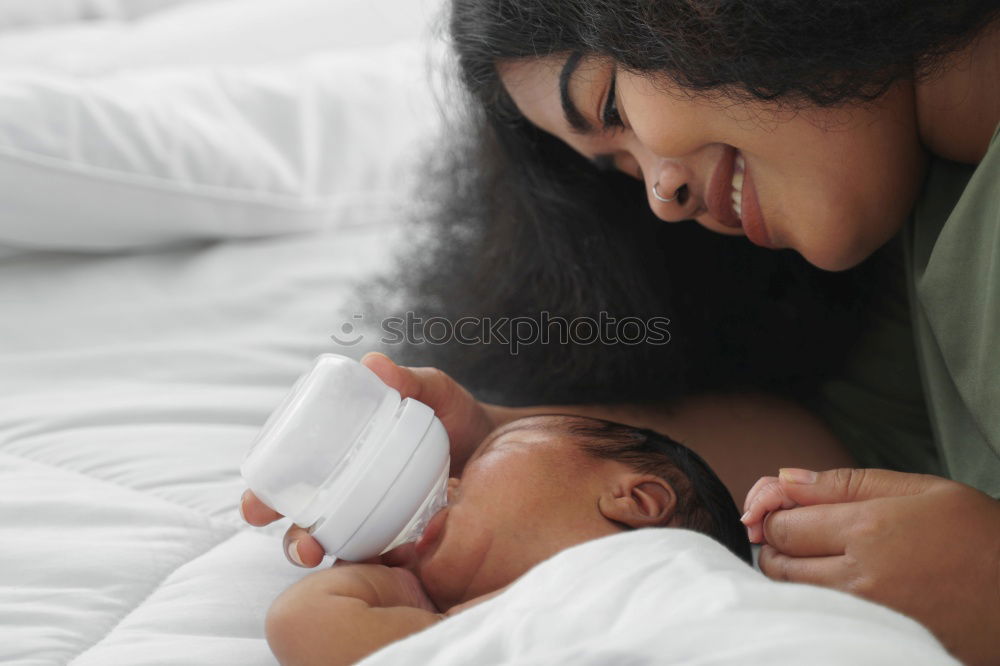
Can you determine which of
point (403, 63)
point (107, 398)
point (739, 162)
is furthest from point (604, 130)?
point (403, 63)

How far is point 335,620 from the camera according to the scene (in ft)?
2.23

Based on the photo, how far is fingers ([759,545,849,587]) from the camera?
0.67m

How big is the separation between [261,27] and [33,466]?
1102 millimetres

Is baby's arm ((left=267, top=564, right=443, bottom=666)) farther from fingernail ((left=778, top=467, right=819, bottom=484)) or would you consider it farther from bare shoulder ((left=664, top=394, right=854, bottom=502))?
bare shoulder ((left=664, top=394, right=854, bottom=502))

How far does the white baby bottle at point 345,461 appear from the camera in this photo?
2.35 ft

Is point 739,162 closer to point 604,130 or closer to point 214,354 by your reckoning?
point 604,130

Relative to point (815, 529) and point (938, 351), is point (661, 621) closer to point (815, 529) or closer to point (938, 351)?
point (815, 529)

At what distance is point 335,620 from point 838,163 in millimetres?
541

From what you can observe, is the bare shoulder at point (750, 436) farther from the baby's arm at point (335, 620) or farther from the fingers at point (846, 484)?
the baby's arm at point (335, 620)

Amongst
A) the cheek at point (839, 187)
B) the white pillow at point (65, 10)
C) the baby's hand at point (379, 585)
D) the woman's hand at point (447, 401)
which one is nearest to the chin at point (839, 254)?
the cheek at point (839, 187)

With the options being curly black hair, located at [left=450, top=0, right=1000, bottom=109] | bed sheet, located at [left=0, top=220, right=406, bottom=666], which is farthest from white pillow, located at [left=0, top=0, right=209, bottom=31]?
curly black hair, located at [left=450, top=0, right=1000, bottom=109]

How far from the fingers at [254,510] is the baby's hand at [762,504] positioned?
0.37 m

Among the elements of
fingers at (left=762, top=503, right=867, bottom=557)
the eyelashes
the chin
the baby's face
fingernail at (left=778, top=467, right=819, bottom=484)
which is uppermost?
the eyelashes

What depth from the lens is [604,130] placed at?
914mm
